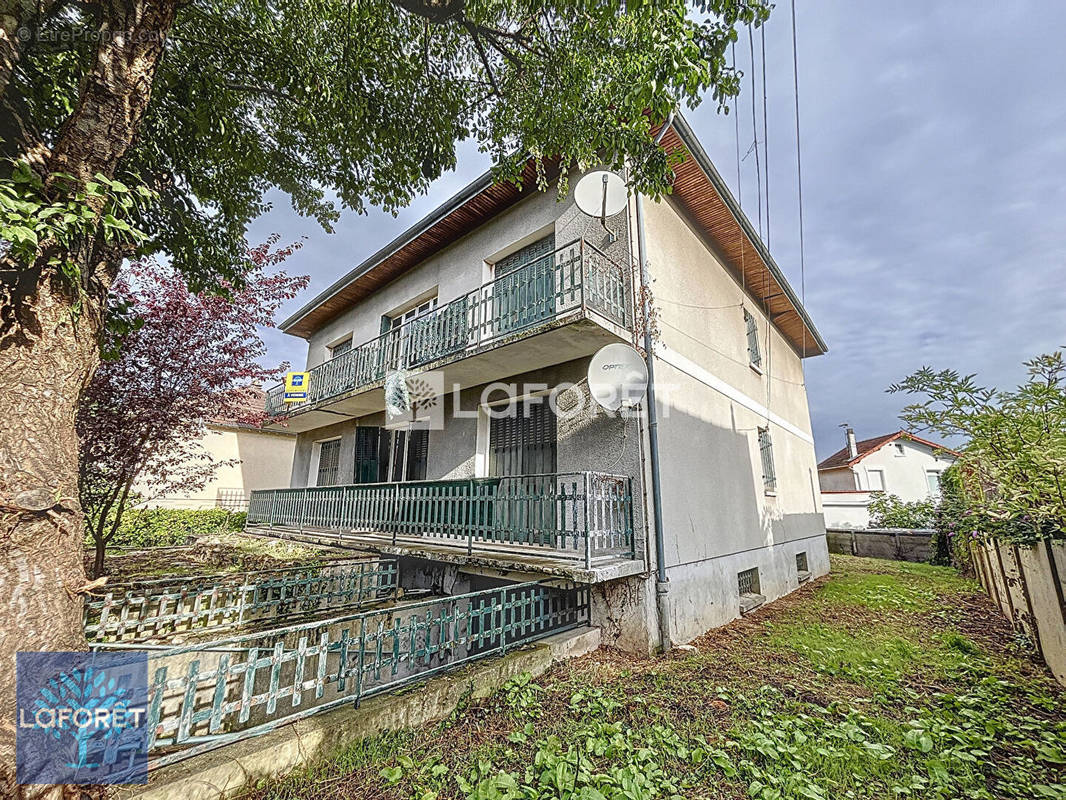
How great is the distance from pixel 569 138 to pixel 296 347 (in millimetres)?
14072

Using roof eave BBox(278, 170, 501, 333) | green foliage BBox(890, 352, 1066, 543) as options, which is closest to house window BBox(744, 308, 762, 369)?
green foliage BBox(890, 352, 1066, 543)

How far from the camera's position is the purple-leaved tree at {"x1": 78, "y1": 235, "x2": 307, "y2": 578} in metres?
6.10

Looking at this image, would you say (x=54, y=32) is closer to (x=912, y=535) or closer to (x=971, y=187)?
(x=971, y=187)

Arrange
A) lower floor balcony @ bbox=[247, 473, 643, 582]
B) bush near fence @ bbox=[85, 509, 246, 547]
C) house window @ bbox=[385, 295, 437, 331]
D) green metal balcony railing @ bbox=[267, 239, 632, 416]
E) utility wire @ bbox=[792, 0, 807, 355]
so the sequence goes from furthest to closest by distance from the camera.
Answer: bush near fence @ bbox=[85, 509, 246, 547], house window @ bbox=[385, 295, 437, 331], green metal balcony railing @ bbox=[267, 239, 632, 416], utility wire @ bbox=[792, 0, 807, 355], lower floor balcony @ bbox=[247, 473, 643, 582]

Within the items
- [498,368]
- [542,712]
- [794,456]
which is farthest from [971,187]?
[542,712]

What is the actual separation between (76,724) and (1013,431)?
6.87m

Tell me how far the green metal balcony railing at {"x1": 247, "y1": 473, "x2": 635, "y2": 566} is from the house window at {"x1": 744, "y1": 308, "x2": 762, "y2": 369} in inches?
260

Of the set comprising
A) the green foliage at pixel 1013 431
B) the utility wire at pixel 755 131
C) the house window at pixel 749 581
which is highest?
the utility wire at pixel 755 131

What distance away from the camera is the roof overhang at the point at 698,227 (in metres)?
7.79

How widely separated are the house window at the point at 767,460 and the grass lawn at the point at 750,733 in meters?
4.69

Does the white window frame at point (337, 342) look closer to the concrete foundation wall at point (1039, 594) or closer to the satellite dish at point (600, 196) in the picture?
the satellite dish at point (600, 196)

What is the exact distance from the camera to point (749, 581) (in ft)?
27.4

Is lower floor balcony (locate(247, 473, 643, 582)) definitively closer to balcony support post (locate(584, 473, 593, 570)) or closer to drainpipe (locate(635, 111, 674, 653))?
balcony support post (locate(584, 473, 593, 570))

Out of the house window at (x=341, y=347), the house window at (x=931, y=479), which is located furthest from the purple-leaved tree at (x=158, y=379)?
the house window at (x=931, y=479)
